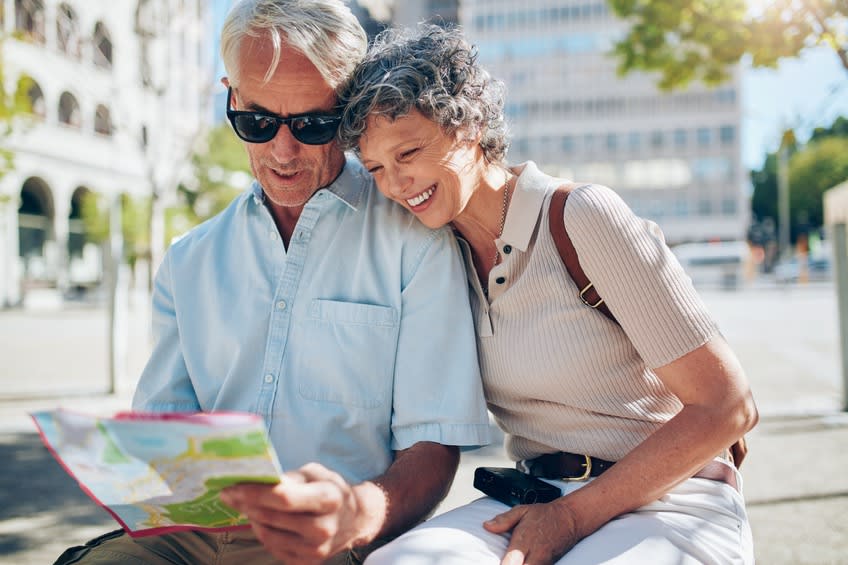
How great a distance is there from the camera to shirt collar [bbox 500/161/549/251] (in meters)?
2.18

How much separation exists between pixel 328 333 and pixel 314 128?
58 cm

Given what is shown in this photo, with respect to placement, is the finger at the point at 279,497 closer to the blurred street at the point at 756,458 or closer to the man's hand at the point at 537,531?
the man's hand at the point at 537,531

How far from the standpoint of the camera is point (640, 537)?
6.09 feet

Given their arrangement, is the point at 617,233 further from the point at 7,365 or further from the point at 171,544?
the point at 7,365

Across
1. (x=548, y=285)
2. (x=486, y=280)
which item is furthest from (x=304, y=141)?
(x=548, y=285)

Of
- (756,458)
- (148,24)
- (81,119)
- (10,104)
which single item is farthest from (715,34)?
(81,119)

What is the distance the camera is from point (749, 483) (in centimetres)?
472

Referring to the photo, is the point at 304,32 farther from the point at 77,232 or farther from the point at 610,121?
the point at 610,121

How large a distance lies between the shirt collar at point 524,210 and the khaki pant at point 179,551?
0.92m

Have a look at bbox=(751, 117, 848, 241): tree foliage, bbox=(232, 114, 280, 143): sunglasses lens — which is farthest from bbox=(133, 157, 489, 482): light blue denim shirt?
bbox=(751, 117, 848, 241): tree foliage

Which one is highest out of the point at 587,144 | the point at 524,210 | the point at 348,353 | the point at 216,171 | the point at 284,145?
the point at 587,144

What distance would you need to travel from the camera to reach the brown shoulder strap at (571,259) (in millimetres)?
2074

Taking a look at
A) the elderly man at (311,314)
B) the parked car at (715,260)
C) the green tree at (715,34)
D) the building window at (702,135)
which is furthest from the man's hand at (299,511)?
the building window at (702,135)

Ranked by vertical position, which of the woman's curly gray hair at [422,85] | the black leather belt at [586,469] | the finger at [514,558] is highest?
the woman's curly gray hair at [422,85]
